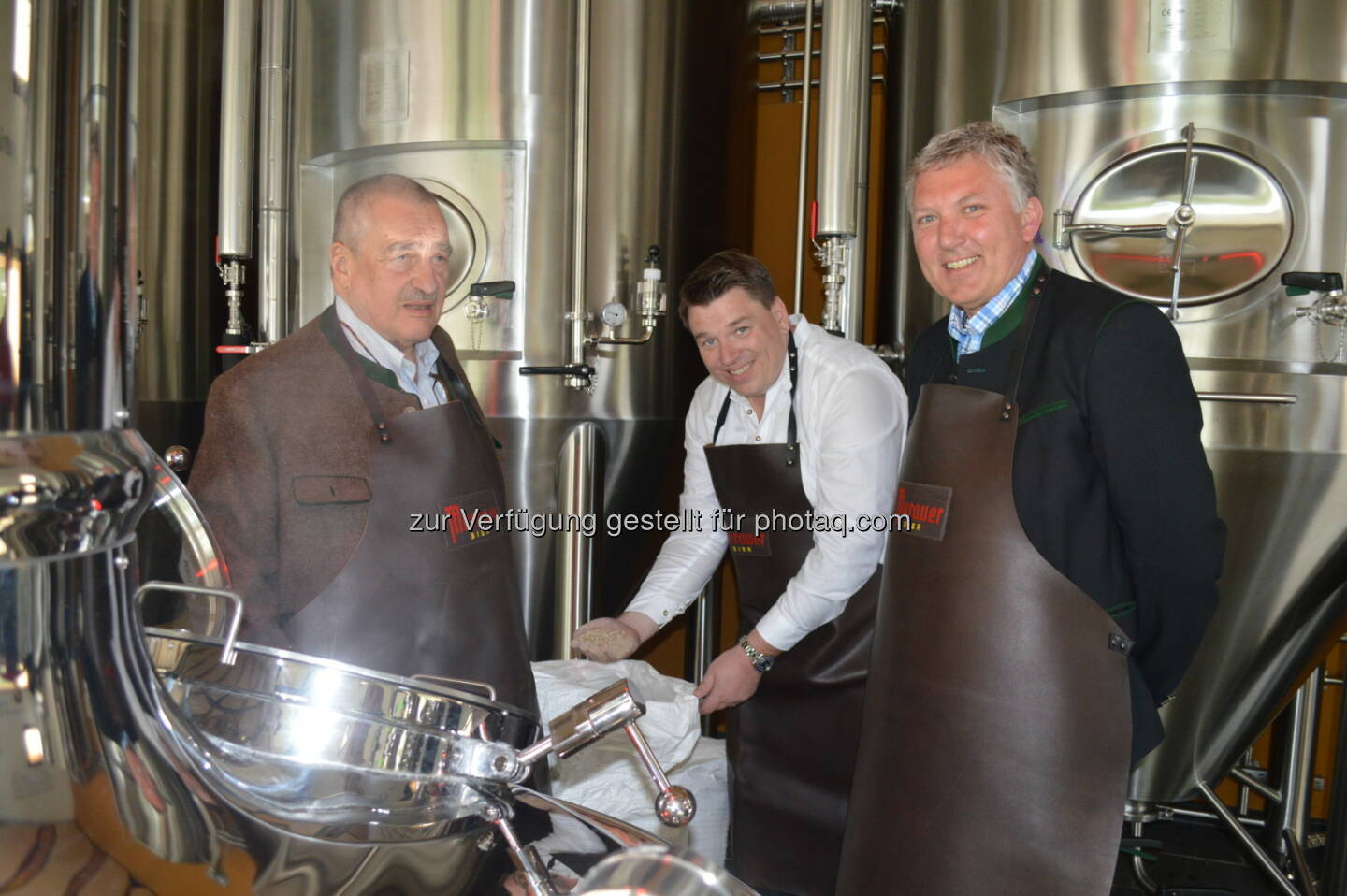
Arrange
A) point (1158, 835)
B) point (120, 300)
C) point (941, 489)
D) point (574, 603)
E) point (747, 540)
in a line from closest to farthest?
point (120, 300)
point (941, 489)
point (747, 540)
point (574, 603)
point (1158, 835)

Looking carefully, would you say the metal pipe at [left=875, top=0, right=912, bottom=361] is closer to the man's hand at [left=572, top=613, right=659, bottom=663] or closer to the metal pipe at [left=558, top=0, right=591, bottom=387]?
the metal pipe at [left=558, top=0, right=591, bottom=387]

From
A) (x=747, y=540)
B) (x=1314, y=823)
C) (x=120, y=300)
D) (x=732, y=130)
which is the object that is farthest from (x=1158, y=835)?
(x=120, y=300)

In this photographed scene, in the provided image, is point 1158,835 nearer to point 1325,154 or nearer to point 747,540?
point 747,540

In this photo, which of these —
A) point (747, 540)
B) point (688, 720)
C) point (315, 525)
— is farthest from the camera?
point (747, 540)

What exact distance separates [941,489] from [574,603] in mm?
1243

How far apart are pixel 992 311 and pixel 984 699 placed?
0.52 metres

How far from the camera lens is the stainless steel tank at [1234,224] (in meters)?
1.90

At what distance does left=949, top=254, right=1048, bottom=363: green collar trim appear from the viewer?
4.67 feet

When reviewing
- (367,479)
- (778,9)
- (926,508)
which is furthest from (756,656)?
(778,9)

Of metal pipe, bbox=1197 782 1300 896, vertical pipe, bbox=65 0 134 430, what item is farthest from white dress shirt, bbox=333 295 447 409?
metal pipe, bbox=1197 782 1300 896

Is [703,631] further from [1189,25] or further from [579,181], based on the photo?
[1189,25]

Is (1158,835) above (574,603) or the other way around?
the other way around

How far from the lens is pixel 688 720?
1.76 metres

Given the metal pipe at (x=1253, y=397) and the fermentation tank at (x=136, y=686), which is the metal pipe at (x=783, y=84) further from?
the fermentation tank at (x=136, y=686)
